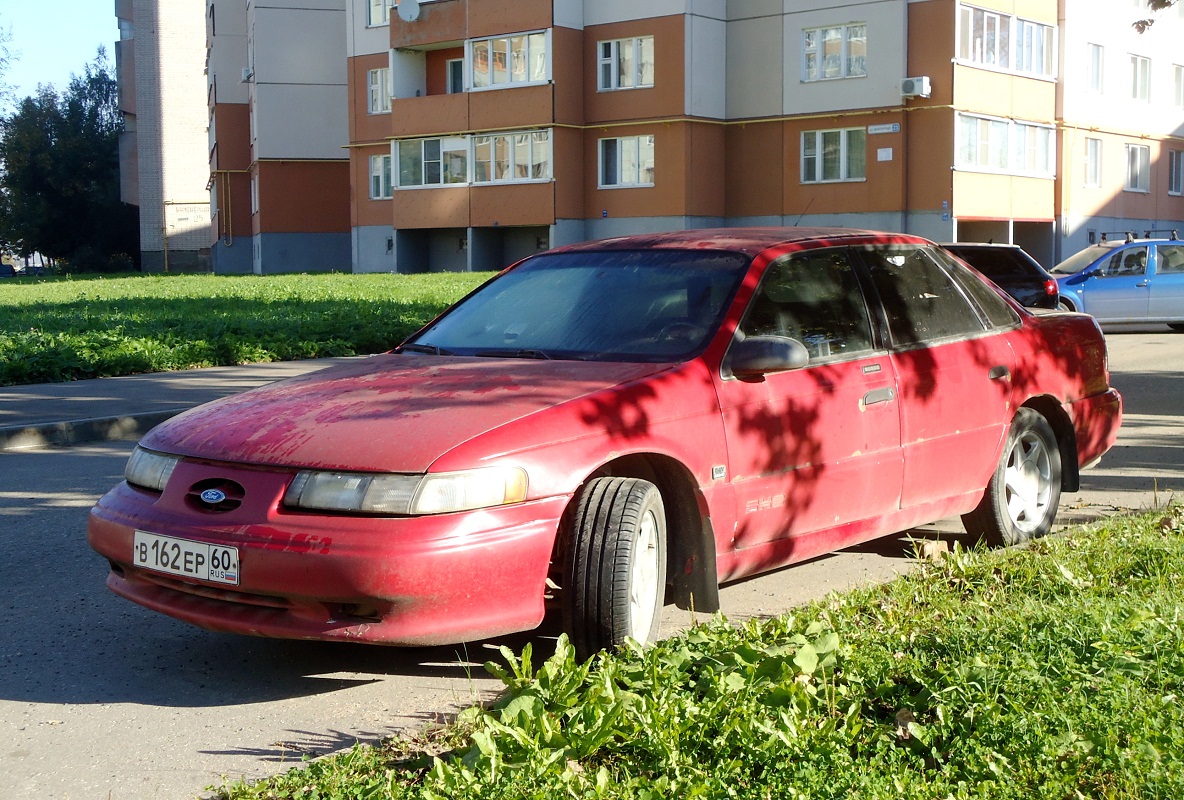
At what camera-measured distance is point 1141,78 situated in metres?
46.4

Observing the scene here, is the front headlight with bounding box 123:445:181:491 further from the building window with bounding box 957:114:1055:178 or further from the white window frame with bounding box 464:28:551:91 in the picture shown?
the white window frame with bounding box 464:28:551:91

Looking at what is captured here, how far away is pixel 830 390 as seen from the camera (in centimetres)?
579

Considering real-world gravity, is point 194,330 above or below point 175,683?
above

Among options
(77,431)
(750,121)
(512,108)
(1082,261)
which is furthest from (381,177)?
(77,431)

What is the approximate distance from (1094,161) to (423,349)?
41.8m

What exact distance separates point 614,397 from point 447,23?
42.0m

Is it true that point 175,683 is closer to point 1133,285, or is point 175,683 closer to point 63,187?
point 1133,285

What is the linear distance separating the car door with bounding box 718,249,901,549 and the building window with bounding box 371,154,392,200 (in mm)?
44734

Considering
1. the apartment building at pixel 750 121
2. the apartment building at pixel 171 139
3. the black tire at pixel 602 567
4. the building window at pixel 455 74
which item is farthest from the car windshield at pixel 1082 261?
the apartment building at pixel 171 139

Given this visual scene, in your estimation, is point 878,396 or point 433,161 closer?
point 878,396

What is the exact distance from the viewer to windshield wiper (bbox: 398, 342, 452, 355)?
6.10 metres

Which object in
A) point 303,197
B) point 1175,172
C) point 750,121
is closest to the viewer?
point 750,121

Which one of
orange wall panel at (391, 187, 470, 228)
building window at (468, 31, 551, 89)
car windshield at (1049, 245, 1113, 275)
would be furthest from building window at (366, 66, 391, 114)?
car windshield at (1049, 245, 1113, 275)

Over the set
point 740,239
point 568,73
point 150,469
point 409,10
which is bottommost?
point 150,469
